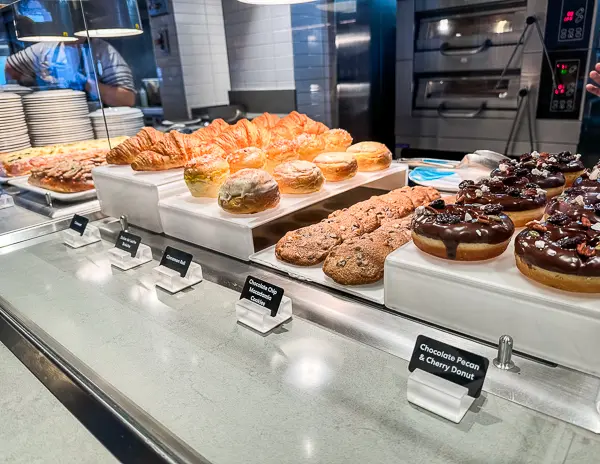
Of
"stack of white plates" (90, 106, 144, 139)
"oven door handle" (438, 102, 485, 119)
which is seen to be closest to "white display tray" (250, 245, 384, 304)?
"stack of white plates" (90, 106, 144, 139)

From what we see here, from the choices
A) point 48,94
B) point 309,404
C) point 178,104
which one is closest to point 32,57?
point 48,94

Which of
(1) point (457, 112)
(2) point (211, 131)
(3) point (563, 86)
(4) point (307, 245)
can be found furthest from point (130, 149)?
(3) point (563, 86)

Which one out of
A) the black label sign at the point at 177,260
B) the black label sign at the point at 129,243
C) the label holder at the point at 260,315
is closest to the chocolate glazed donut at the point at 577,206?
the label holder at the point at 260,315

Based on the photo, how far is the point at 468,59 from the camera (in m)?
3.77

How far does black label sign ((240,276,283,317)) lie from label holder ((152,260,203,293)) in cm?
29

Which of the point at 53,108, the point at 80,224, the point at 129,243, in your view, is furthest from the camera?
the point at 53,108

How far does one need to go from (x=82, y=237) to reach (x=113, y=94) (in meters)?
1.31

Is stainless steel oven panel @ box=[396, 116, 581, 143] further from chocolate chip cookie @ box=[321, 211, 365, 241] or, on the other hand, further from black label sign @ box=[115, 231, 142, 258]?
black label sign @ box=[115, 231, 142, 258]

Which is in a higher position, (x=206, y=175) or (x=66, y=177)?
(x=206, y=175)

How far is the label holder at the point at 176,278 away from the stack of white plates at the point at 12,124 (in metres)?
1.86

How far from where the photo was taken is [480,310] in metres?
1.10

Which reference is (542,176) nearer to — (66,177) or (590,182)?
(590,182)

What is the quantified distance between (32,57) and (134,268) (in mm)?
1833

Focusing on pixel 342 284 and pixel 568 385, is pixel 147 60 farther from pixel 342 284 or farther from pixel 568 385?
pixel 568 385
